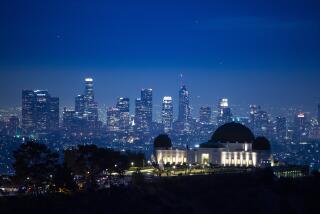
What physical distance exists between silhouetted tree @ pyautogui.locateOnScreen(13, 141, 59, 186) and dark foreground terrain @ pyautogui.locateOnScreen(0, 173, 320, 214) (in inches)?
194

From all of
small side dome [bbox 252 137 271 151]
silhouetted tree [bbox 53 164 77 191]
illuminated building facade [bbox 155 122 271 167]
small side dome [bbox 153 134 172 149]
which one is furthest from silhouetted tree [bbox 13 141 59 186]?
small side dome [bbox 252 137 271 151]

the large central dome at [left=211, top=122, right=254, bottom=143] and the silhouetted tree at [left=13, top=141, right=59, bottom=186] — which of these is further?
the large central dome at [left=211, top=122, right=254, bottom=143]

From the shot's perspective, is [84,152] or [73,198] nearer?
[73,198]

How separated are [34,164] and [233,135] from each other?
7123 centimetres

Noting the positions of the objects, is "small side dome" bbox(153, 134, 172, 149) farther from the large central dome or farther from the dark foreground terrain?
the dark foreground terrain

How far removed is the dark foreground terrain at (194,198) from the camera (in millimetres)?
80000

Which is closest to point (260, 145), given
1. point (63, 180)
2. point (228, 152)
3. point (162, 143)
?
point (228, 152)

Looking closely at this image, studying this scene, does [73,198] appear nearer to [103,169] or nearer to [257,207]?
[103,169]

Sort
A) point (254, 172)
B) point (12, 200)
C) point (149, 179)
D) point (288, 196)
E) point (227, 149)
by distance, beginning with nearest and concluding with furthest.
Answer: point (12, 200) → point (149, 179) → point (288, 196) → point (254, 172) → point (227, 149)

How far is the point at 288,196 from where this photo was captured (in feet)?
374

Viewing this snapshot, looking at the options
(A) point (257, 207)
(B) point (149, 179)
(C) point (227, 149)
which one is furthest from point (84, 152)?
(C) point (227, 149)

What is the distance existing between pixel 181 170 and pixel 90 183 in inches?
1292

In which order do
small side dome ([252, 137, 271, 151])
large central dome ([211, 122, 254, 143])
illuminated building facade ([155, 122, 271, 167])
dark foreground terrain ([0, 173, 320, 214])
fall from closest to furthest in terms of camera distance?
dark foreground terrain ([0, 173, 320, 214])
illuminated building facade ([155, 122, 271, 167])
small side dome ([252, 137, 271, 151])
large central dome ([211, 122, 254, 143])

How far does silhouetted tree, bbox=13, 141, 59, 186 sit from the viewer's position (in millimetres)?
86312
